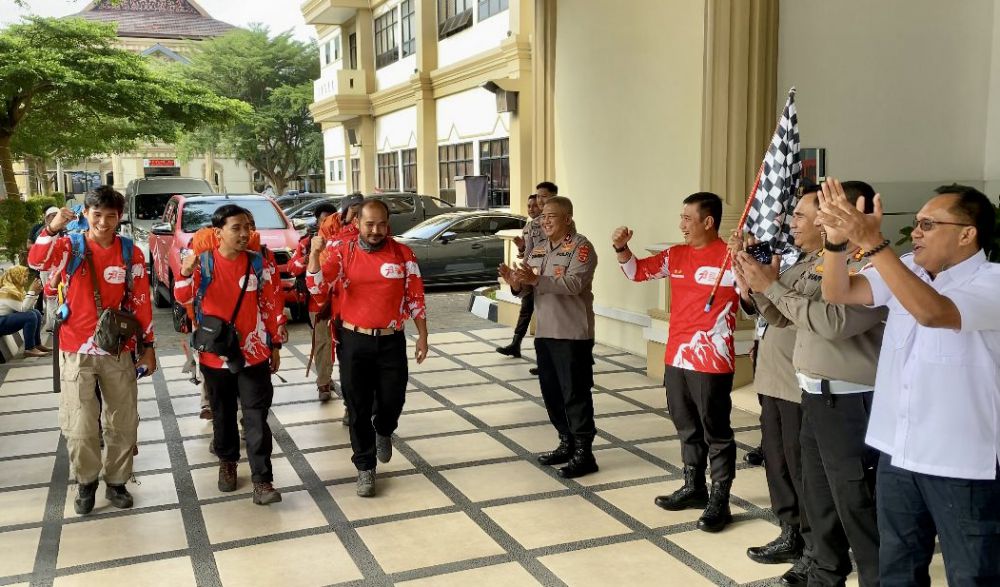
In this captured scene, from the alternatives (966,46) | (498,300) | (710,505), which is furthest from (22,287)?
(966,46)

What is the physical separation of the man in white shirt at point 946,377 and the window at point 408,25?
23205mm

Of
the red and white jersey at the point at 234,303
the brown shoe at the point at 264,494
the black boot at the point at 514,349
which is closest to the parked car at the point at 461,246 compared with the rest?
the black boot at the point at 514,349

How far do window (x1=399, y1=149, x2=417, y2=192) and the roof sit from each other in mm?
35133

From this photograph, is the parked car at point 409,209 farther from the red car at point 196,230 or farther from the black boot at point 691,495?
the black boot at point 691,495

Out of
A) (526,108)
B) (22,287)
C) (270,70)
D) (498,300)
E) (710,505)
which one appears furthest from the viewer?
(270,70)

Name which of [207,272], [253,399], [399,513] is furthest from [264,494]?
[207,272]

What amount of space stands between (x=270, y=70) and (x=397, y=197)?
2190cm

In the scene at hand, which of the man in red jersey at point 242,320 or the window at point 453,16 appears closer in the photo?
the man in red jersey at point 242,320

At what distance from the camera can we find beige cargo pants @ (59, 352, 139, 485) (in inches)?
182

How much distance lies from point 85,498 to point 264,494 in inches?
37.7

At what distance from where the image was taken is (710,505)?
14.6ft

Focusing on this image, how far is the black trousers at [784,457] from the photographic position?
12.1ft

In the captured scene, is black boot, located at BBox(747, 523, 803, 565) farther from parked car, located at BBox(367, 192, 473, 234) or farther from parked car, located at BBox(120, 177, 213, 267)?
parked car, located at BBox(367, 192, 473, 234)

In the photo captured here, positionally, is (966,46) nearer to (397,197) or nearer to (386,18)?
(397,197)
